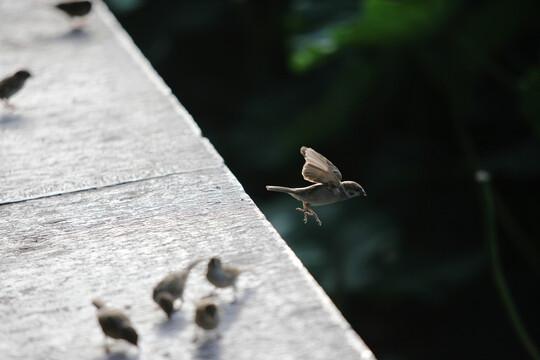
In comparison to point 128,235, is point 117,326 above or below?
above

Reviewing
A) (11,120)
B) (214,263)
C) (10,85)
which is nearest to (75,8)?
(10,85)

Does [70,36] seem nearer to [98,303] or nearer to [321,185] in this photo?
[321,185]

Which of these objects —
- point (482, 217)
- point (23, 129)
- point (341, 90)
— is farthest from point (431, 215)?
point (23, 129)

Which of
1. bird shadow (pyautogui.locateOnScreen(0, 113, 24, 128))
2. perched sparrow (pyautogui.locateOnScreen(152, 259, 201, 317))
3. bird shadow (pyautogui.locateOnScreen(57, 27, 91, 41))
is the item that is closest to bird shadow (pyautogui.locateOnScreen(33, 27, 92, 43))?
bird shadow (pyautogui.locateOnScreen(57, 27, 91, 41))

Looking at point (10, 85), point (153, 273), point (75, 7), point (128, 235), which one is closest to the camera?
point (153, 273)

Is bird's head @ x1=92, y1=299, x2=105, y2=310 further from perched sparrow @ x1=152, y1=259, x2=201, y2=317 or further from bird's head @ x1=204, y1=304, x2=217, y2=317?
bird's head @ x1=204, y1=304, x2=217, y2=317

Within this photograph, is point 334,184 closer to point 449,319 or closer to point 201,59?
point 449,319

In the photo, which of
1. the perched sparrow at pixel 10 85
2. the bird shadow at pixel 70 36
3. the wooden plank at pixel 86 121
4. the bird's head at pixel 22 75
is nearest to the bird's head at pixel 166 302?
the wooden plank at pixel 86 121
